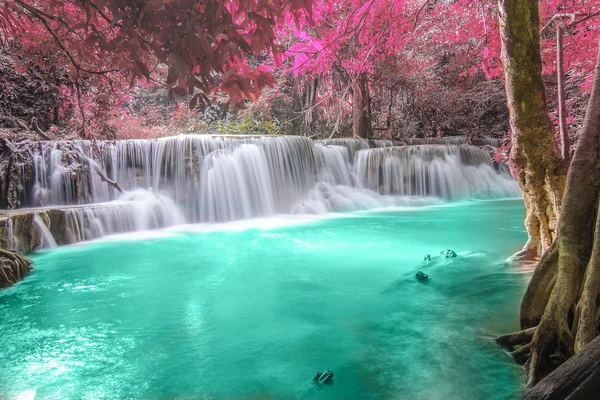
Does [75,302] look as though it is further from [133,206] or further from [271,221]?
[271,221]

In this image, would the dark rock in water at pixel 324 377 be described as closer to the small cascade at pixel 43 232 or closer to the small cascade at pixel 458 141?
the small cascade at pixel 43 232

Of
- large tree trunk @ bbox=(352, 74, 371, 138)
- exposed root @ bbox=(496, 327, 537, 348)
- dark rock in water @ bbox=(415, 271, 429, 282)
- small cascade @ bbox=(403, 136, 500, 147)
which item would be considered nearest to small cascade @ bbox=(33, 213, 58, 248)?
dark rock in water @ bbox=(415, 271, 429, 282)

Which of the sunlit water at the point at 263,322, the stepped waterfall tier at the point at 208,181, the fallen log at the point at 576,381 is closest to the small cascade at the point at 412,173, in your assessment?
the stepped waterfall tier at the point at 208,181

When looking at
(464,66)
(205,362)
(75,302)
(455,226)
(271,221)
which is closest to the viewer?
(205,362)

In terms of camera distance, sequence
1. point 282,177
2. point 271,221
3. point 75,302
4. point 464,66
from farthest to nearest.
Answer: point 464,66
point 282,177
point 271,221
point 75,302

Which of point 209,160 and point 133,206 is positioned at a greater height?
point 209,160

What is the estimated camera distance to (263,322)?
14.0 feet

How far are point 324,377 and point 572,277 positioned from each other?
1820mm

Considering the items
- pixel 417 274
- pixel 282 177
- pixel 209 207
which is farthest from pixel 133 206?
pixel 417 274

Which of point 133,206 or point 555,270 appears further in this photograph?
point 133,206

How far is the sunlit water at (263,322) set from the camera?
304cm

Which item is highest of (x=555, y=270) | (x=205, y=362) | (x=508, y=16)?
(x=508, y=16)

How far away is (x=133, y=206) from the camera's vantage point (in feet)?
31.8

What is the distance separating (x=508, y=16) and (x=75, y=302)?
5822 mm
